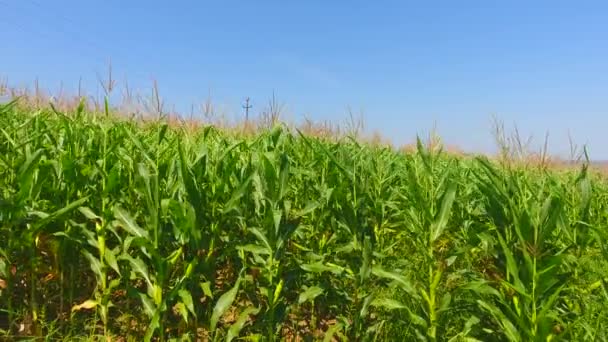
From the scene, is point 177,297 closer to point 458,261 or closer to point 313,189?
point 313,189

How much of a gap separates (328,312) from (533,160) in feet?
5.01

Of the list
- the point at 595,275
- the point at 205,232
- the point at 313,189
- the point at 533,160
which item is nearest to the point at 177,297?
the point at 205,232

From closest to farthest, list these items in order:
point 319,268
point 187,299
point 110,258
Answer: point 187,299 → point 110,258 → point 319,268

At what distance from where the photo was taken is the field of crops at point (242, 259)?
203 centimetres

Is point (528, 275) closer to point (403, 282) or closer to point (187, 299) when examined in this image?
point (403, 282)

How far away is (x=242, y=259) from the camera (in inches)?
89.3

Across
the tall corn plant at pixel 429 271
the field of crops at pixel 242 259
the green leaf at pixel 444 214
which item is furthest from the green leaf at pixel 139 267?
the green leaf at pixel 444 214

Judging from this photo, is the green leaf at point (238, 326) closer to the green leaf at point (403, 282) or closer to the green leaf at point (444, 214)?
the green leaf at point (403, 282)

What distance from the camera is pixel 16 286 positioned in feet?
7.86

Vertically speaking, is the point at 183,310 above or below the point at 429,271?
below

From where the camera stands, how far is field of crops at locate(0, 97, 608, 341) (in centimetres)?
203

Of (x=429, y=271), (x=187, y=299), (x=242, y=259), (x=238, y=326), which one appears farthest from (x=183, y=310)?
(x=429, y=271)

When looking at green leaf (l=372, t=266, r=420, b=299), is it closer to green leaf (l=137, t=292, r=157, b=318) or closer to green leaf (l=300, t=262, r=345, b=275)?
green leaf (l=300, t=262, r=345, b=275)

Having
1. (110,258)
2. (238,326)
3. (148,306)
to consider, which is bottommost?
(238,326)
